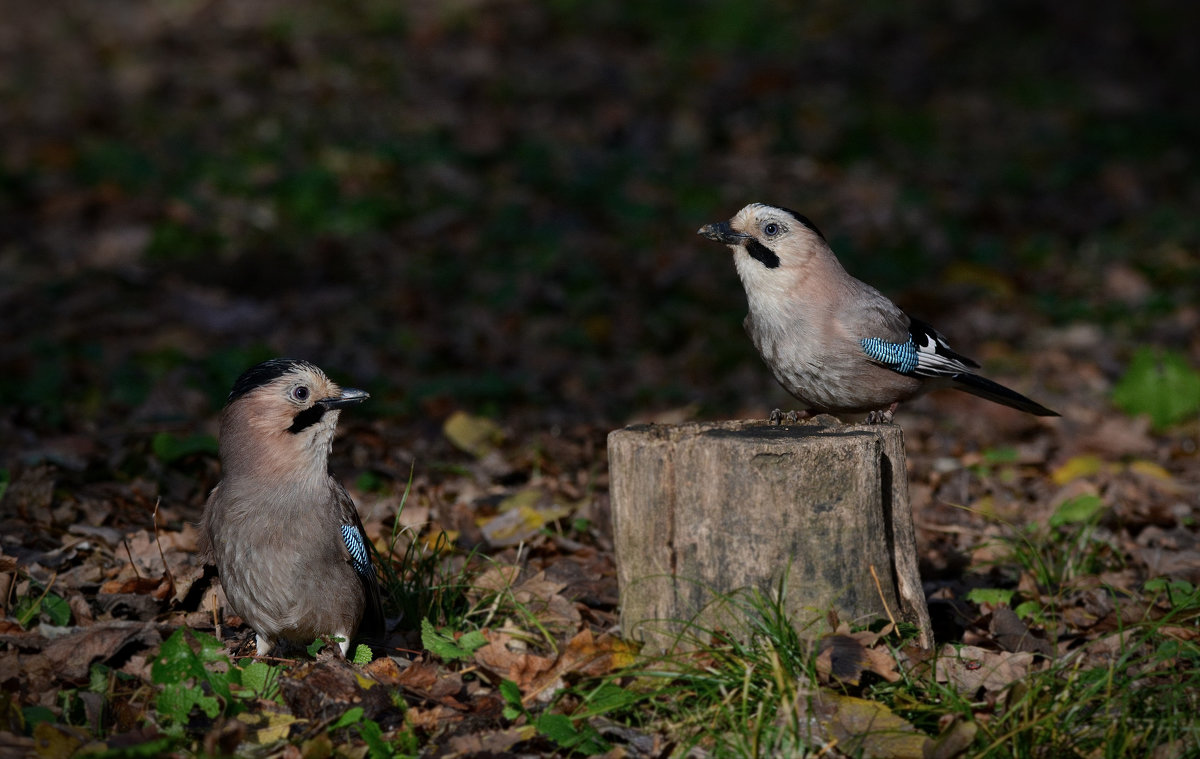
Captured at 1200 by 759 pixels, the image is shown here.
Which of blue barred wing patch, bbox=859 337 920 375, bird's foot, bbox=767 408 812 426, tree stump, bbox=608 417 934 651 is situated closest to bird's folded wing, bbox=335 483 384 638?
tree stump, bbox=608 417 934 651

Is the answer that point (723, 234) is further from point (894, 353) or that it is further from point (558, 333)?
point (558, 333)

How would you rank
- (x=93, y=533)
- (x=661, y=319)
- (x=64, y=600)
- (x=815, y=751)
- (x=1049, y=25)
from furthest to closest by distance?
(x=1049, y=25)
(x=661, y=319)
(x=93, y=533)
(x=64, y=600)
(x=815, y=751)

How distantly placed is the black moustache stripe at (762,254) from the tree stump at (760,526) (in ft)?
4.12

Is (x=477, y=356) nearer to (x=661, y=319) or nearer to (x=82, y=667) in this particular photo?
(x=661, y=319)

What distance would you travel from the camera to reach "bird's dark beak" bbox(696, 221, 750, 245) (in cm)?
514

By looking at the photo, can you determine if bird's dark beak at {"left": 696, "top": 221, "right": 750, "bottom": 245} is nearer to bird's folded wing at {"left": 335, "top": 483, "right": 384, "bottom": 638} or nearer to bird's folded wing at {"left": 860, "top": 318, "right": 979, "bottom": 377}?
bird's folded wing at {"left": 860, "top": 318, "right": 979, "bottom": 377}

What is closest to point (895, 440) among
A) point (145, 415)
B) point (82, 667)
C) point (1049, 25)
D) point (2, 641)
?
point (82, 667)

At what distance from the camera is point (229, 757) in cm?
317

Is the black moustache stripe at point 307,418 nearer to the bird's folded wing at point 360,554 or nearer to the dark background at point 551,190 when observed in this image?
the bird's folded wing at point 360,554

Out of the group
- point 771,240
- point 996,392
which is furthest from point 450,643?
point 996,392

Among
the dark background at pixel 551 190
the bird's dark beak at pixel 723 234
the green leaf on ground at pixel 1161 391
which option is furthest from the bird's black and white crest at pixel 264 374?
the green leaf on ground at pixel 1161 391

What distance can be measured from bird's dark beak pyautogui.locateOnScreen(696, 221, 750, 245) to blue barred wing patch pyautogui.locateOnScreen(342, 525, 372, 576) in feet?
6.61

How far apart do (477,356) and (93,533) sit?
402 cm

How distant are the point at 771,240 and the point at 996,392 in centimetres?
130
